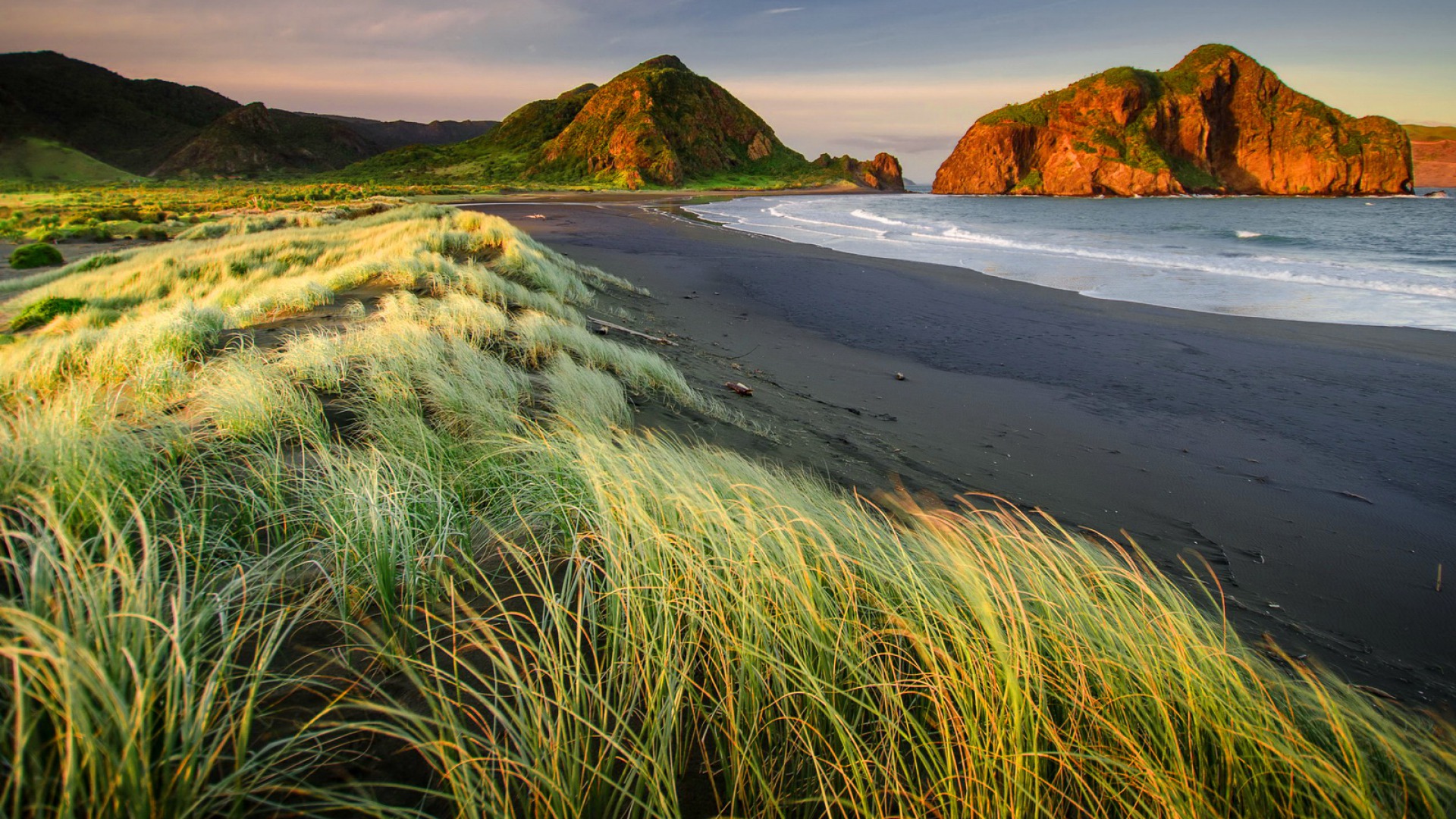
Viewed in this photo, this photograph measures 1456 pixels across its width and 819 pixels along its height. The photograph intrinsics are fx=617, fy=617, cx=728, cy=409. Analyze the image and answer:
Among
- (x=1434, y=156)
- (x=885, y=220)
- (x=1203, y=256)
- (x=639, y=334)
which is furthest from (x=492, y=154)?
(x=1434, y=156)

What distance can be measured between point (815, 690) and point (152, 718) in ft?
4.27

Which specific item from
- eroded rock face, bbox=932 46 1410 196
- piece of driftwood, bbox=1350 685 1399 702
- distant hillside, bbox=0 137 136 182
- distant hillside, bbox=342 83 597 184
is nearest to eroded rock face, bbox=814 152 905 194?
eroded rock face, bbox=932 46 1410 196

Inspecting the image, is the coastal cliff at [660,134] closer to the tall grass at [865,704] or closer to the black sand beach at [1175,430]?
the black sand beach at [1175,430]

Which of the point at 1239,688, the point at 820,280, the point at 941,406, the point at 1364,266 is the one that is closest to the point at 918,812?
the point at 1239,688

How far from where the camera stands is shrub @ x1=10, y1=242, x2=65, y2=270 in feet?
42.9

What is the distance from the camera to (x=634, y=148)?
113938 mm

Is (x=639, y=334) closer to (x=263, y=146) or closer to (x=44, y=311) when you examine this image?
(x=44, y=311)

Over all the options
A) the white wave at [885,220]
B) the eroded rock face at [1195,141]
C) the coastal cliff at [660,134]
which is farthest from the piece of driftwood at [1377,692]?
the eroded rock face at [1195,141]

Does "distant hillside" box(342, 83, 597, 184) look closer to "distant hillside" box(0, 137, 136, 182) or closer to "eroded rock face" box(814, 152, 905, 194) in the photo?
"distant hillside" box(0, 137, 136, 182)

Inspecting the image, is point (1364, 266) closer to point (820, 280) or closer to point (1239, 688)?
point (820, 280)

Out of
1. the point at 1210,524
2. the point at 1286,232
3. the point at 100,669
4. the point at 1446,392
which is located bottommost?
A: the point at 1210,524

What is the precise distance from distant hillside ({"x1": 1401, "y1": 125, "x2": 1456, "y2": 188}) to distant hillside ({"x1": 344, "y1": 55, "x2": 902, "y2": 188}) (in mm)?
120654

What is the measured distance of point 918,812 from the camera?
130 cm

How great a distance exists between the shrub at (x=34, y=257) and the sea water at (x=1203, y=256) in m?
20.3
